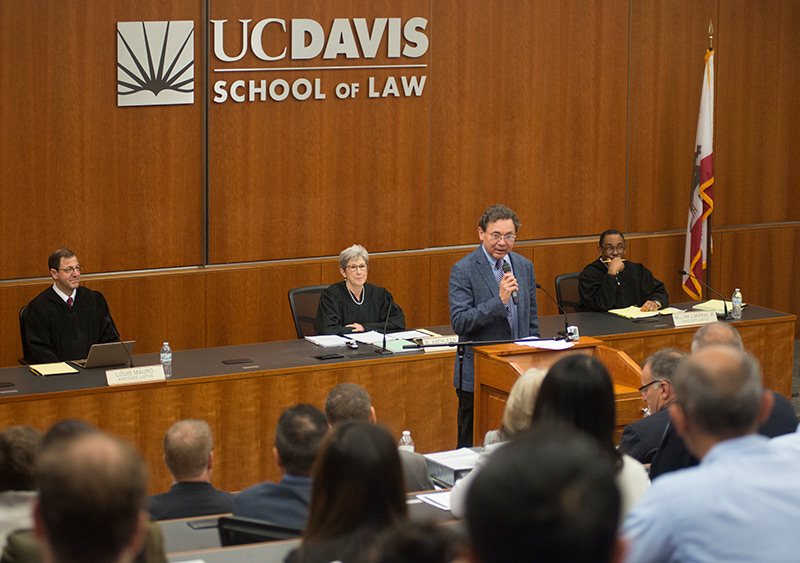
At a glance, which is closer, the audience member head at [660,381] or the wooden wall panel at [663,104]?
the audience member head at [660,381]

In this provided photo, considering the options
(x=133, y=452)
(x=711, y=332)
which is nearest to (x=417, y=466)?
(x=711, y=332)

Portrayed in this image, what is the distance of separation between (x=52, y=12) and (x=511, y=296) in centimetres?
376

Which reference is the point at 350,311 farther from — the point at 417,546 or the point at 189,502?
the point at 417,546

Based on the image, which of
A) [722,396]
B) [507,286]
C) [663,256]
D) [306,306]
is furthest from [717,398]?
[663,256]

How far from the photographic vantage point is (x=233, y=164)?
7.73 meters

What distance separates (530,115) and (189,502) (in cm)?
612

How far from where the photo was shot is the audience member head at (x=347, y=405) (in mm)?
3508

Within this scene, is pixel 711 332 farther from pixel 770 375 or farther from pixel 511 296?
pixel 770 375

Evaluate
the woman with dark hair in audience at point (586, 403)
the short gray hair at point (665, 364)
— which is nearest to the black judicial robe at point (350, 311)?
the short gray hair at point (665, 364)

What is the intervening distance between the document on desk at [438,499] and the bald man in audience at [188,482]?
60 centimetres

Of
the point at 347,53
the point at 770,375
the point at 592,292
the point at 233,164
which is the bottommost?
the point at 770,375

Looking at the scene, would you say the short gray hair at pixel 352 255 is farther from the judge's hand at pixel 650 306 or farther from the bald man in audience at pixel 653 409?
the bald man in audience at pixel 653 409

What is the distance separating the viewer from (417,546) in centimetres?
141

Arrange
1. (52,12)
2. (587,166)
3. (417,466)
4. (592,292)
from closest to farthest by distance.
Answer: (417,466)
(52,12)
(592,292)
(587,166)
